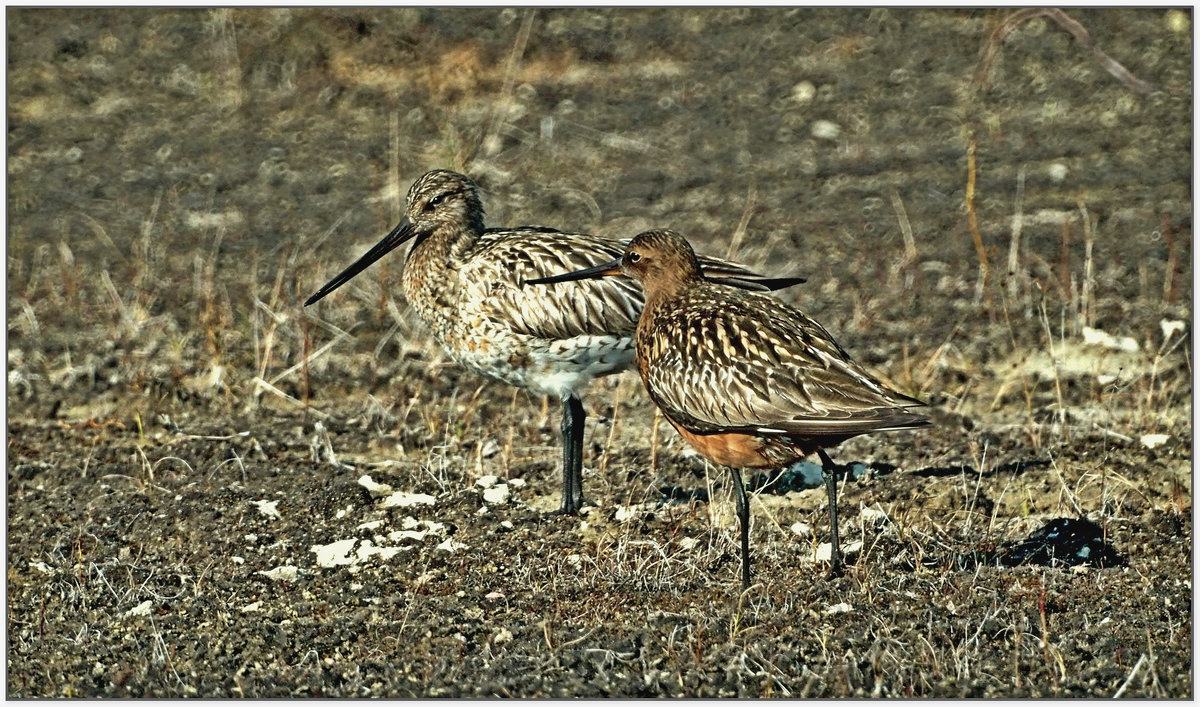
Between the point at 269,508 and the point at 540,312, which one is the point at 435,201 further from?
the point at 269,508

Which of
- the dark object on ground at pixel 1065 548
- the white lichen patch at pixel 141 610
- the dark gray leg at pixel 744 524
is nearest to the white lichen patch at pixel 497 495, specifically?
the dark gray leg at pixel 744 524

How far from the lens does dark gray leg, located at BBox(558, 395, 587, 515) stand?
274 inches

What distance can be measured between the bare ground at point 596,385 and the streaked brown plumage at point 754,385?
0.52 metres

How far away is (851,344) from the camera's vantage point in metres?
8.82

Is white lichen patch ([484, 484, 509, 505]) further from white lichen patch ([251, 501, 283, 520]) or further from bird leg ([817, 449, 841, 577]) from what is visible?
bird leg ([817, 449, 841, 577])

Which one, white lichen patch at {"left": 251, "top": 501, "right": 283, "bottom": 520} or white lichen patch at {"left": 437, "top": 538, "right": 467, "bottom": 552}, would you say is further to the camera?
white lichen patch at {"left": 251, "top": 501, "right": 283, "bottom": 520}

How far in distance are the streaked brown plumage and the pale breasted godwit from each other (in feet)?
1.78

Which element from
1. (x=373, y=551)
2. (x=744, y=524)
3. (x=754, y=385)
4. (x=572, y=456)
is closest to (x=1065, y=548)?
(x=744, y=524)

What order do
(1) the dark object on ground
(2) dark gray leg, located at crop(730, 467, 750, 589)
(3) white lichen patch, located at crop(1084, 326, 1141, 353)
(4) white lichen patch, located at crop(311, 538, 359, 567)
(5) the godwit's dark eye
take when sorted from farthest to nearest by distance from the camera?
(3) white lichen patch, located at crop(1084, 326, 1141, 353)
(5) the godwit's dark eye
(4) white lichen patch, located at crop(311, 538, 359, 567)
(1) the dark object on ground
(2) dark gray leg, located at crop(730, 467, 750, 589)

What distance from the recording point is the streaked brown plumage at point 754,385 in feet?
18.8

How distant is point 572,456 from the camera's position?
277 inches

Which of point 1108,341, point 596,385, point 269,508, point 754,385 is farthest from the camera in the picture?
point 596,385

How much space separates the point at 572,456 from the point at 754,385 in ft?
4.41

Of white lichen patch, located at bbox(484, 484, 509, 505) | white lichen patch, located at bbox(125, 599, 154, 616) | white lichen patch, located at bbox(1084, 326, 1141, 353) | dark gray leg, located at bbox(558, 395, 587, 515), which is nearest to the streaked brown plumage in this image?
dark gray leg, located at bbox(558, 395, 587, 515)
